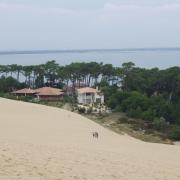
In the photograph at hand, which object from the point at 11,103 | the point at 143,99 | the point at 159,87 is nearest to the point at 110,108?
the point at 143,99

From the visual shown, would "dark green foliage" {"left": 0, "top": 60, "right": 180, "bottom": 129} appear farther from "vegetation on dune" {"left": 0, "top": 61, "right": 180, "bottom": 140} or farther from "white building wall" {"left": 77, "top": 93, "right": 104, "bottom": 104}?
"white building wall" {"left": 77, "top": 93, "right": 104, "bottom": 104}

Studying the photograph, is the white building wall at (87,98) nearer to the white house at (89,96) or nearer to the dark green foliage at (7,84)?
the white house at (89,96)

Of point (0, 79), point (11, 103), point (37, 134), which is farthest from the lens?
point (0, 79)

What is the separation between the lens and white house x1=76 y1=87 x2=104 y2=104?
5544 cm

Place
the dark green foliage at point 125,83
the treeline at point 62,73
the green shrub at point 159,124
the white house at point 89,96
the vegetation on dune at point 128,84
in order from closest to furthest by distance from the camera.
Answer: the green shrub at point 159,124 < the vegetation on dune at point 128,84 < the dark green foliage at point 125,83 < the white house at point 89,96 < the treeline at point 62,73

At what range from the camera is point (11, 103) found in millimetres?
36094

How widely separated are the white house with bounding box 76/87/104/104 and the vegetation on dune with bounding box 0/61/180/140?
1.14m

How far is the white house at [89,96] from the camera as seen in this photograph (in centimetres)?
5544

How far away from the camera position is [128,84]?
185 feet

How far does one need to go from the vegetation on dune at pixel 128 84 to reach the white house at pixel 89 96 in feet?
3.74

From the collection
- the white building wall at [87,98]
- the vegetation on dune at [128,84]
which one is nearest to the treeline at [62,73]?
the vegetation on dune at [128,84]

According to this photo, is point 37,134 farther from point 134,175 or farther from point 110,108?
point 110,108

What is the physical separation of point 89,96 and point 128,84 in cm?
478

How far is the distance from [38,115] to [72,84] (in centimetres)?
3270
